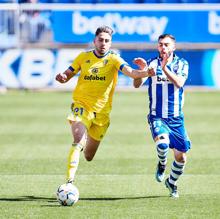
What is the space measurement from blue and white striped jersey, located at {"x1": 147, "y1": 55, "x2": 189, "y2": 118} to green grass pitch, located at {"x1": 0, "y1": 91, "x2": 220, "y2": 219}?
1.04 m

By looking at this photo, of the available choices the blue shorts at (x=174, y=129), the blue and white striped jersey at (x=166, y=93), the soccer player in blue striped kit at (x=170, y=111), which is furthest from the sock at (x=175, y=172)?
the blue and white striped jersey at (x=166, y=93)

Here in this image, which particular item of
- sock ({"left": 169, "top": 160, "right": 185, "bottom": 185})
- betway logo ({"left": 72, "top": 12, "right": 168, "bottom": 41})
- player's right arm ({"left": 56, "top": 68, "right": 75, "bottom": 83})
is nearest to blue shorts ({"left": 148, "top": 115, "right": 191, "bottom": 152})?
Result: sock ({"left": 169, "top": 160, "right": 185, "bottom": 185})

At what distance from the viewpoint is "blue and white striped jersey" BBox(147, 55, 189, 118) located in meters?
10.1

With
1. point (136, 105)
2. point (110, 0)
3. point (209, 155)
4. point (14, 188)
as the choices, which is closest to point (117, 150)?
point (209, 155)

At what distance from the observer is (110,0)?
93.7 feet

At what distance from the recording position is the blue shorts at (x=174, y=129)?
1002 centimetres

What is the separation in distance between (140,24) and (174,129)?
15.6 m

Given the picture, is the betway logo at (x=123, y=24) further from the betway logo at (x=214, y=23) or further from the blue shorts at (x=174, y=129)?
the blue shorts at (x=174, y=129)

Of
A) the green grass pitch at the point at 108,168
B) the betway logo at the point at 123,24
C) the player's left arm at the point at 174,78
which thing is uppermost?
the player's left arm at the point at 174,78

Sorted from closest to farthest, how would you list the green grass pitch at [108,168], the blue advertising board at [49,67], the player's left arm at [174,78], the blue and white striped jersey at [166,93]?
1. the green grass pitch at [108,168]
2. the player's left arm at [174,78]
3. the blue and white striped jersey at [166,93]
4. the blue advertising board at [49,67]

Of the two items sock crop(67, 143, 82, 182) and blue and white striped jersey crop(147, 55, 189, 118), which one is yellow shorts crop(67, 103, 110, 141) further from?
blue and white striped jersey crop(147, 55, 189, 118)

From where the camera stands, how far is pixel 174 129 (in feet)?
33.1

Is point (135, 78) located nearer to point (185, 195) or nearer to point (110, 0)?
point (185, 195)

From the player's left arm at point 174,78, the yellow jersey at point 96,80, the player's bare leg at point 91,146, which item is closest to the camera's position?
the player's left arm at point 174,78
